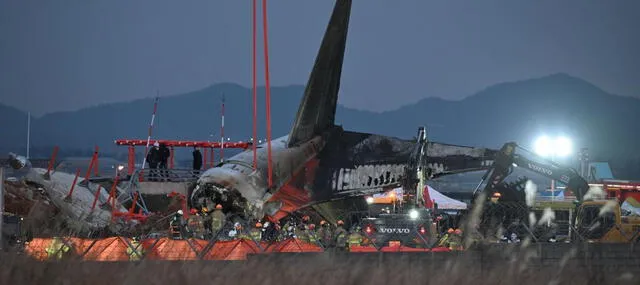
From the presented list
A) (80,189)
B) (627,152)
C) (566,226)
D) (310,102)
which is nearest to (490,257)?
(310,102)

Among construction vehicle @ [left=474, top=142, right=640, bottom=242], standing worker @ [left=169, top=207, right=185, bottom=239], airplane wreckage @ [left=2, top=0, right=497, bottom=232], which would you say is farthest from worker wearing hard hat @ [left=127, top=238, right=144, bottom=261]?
construction vehicle @ [left=474, top=142, right=640, bottom=242]

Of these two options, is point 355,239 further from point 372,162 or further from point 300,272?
point 372,162

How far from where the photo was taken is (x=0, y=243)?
1441cm

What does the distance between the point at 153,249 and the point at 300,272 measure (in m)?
4.76

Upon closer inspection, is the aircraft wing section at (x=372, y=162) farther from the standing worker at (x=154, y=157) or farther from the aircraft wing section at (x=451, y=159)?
the standing worker at (x=154, y=157)

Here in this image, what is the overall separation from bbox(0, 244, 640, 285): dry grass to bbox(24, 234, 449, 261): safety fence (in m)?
0.66

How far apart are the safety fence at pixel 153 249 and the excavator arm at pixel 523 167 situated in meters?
15.1

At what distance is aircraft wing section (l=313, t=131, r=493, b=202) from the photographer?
3244cm

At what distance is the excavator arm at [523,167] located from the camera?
122 ft

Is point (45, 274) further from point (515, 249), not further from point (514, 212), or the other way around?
point (514, 212)

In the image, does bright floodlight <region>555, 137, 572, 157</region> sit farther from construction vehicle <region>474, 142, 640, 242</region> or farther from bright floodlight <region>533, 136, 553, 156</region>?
construction vehicle <region>474, 142, 640, 242</region>

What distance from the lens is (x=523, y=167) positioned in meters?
38.0

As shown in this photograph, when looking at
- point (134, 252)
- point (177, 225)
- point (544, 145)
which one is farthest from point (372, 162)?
point (544, 145)

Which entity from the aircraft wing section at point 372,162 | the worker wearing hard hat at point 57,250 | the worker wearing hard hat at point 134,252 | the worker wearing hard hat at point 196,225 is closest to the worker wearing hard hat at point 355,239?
the worker wearing hard hat at point 196,225
